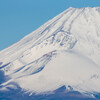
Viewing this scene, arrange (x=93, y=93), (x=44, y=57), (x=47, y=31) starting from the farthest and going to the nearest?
(x=47, y=31) < (x=44, y=57) < (x=93, y=93)

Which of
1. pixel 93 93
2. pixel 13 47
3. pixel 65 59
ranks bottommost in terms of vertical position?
pixel 93 93

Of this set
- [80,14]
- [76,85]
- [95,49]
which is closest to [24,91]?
[76,85]

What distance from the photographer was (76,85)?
73.2 metres

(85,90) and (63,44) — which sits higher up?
(63,44)

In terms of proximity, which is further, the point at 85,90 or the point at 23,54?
the point at 23,54

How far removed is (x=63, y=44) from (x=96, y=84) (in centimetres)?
925

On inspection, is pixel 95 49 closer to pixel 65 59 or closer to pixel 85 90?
pixel 65 59

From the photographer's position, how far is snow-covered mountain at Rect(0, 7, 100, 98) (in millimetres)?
74062

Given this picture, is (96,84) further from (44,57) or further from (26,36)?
(26,36)

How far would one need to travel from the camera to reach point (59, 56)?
258ft

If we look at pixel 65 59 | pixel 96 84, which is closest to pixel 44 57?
pixel 65 59

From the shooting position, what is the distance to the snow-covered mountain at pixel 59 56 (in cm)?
7406

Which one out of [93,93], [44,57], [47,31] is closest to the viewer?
[93,93]

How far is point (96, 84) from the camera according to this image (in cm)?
7369
